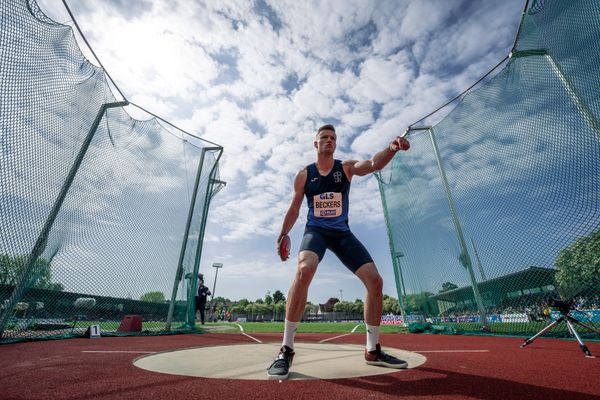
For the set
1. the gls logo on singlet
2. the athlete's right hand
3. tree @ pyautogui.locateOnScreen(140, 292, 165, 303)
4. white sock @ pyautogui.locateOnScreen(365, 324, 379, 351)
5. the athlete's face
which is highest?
the athlete's face

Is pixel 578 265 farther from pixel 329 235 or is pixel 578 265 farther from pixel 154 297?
pixel 154 297

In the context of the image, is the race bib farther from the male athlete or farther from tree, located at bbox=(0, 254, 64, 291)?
tree, located at bbox=(0, 254, 64, 291)

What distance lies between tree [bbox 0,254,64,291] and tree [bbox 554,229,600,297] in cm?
846

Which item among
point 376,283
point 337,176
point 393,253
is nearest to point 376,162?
point 337,176

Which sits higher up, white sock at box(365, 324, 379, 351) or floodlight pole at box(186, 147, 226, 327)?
floodlight pole at box(186, 147, 226, 327)

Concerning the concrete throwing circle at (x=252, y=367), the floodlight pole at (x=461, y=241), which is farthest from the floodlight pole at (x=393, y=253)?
the concrete throwing circle at (x=252, y=367)

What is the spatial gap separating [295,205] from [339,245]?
0.70 meters

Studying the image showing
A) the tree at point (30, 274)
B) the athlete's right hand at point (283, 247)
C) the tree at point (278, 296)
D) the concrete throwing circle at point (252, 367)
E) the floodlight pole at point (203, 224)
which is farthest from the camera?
the tree at point (278, 296)

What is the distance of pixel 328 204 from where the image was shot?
2.93 m

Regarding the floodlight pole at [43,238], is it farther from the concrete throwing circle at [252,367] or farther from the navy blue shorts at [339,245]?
the navy blue shorts at [339,245]

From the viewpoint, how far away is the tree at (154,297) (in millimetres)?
6616

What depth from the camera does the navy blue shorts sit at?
2.68 m

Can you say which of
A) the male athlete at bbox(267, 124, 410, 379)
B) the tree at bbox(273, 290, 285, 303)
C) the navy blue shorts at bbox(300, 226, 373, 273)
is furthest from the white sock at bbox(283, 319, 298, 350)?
the tree at bbox(273, 290, 285, 303)

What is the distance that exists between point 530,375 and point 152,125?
8156 mm
